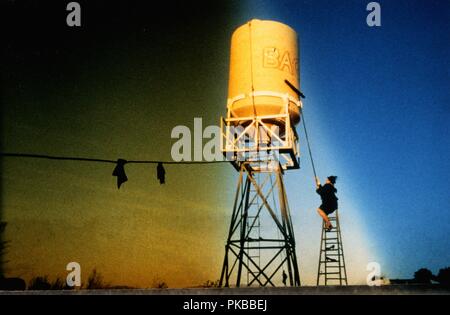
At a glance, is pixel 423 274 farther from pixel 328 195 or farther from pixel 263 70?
pixel 263 70

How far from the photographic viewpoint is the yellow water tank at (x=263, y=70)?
45.1 feet

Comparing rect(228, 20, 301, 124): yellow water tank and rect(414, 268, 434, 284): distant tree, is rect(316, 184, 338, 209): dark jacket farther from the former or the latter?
rect(228, 20, 301, 124): yellow water tank

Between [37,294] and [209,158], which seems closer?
[37,294]

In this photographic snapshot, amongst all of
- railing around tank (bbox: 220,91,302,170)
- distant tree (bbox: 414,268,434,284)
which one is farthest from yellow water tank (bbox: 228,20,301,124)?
distant tree (bbox: 414,268,434,284)

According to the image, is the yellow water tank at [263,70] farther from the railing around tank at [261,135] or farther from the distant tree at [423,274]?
the distant tree at [423,274]

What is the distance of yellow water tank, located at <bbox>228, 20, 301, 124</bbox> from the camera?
541 inches

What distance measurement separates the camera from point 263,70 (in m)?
13.9

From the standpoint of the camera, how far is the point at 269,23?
1455 centimetres
